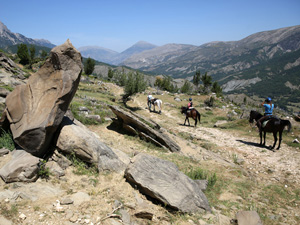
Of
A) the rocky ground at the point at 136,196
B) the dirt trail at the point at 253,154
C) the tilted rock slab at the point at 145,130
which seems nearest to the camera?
the rocky ground at the point at 136,196

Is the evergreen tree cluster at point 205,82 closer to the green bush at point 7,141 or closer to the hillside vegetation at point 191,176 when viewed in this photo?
the hillside vegetation at point 191,176

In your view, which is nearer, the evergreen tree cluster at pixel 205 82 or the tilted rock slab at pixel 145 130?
the tilted rock slab at pixel 145 130

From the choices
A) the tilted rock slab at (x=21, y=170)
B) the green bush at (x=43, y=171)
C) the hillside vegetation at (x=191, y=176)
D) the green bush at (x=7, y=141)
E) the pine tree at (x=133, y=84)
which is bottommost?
the hillside vegetation at (x=191, y=176)

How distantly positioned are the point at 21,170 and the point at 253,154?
48.2 feet

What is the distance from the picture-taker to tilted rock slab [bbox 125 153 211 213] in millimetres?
6488

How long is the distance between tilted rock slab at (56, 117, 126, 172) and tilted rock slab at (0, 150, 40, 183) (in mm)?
1104

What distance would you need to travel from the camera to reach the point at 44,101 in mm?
7352

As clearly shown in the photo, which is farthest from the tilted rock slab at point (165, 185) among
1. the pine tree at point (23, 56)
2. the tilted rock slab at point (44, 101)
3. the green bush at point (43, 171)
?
the pine tree at point (23, 56)

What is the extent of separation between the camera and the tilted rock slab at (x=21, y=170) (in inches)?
227

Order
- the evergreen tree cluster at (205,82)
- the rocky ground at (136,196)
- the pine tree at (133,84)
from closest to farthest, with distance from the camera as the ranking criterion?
the rocky ground at (136,196), the pine tree at (133,84), the evergreen tree cluster at (205,82)

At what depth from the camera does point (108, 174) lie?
7.40 metres

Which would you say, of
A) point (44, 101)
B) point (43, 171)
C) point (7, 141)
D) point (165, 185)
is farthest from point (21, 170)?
point (165, 185)

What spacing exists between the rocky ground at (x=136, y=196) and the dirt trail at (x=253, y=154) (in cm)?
6

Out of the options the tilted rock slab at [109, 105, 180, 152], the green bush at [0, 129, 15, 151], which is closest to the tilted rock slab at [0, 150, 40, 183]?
the green bush at [0, 129, 15, 151]
